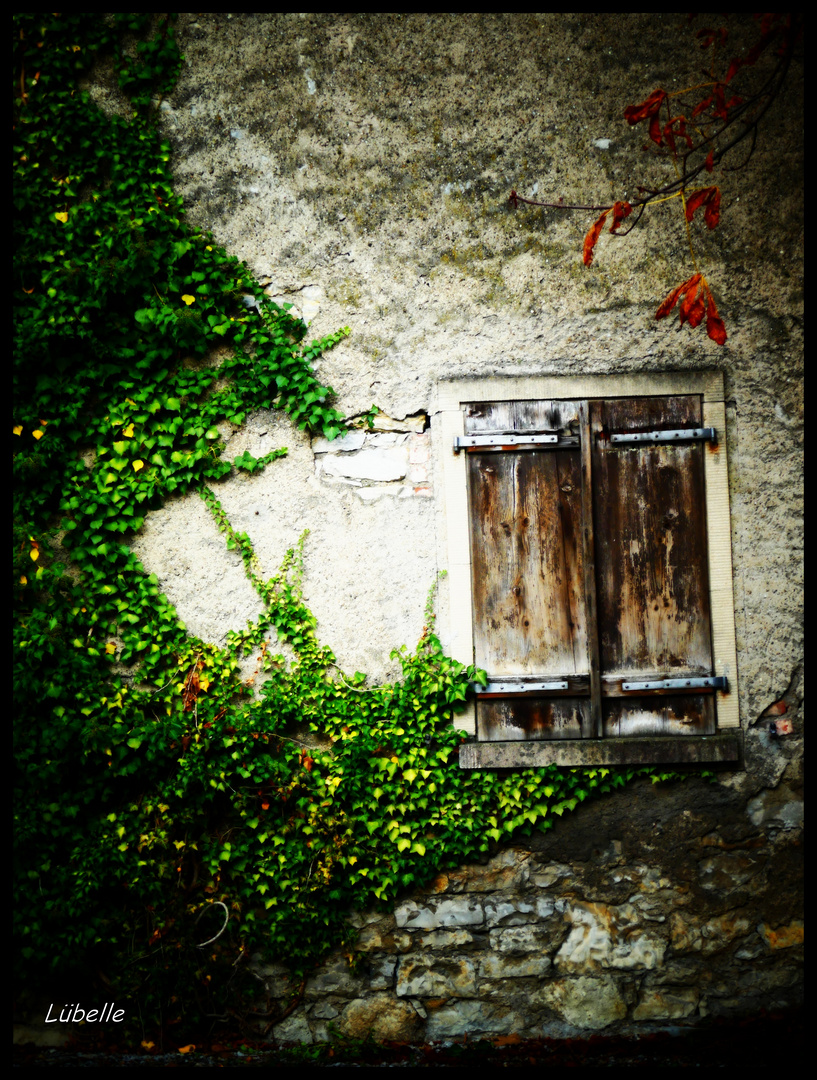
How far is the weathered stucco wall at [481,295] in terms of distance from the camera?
3557mm

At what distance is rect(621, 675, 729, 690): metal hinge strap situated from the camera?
356cm

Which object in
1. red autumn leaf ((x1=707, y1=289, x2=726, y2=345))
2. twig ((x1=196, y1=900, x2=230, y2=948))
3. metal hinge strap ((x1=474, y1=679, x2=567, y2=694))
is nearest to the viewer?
red autumn leaf ((x1=707, y1=289, x2=726, y2=345))

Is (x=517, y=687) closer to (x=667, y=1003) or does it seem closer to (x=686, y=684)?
(x=686, y=684)

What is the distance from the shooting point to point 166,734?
3.47m

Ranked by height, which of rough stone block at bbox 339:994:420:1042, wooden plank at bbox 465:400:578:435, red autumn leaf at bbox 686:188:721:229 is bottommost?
rough stone block at bbox 339:994:420:1042

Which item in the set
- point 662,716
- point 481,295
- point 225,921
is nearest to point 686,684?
point 662,716

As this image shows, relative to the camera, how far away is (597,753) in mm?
3527

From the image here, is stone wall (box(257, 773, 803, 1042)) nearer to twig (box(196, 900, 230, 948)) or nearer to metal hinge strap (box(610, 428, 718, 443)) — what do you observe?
twig (box(196, 900, 230, 948))

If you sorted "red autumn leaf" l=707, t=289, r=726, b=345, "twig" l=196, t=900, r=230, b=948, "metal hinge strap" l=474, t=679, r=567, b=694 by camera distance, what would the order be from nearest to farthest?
"red autumn leaf" l=707, t=289, r=726, b=345, "twig" l=196, t=900, r=230, b=948, "metal hinge strap" l=474, t=679, r=567, b=694

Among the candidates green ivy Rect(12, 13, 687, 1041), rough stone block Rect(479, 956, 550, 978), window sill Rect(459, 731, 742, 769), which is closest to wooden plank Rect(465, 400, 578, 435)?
green ivy Rect(12, 13, 687, 1041)

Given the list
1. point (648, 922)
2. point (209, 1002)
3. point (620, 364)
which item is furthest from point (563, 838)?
point (620, 364)

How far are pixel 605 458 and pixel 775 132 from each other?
1.71 metres

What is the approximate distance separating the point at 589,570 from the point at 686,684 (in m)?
0.69

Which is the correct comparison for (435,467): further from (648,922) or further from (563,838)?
(648,922)
